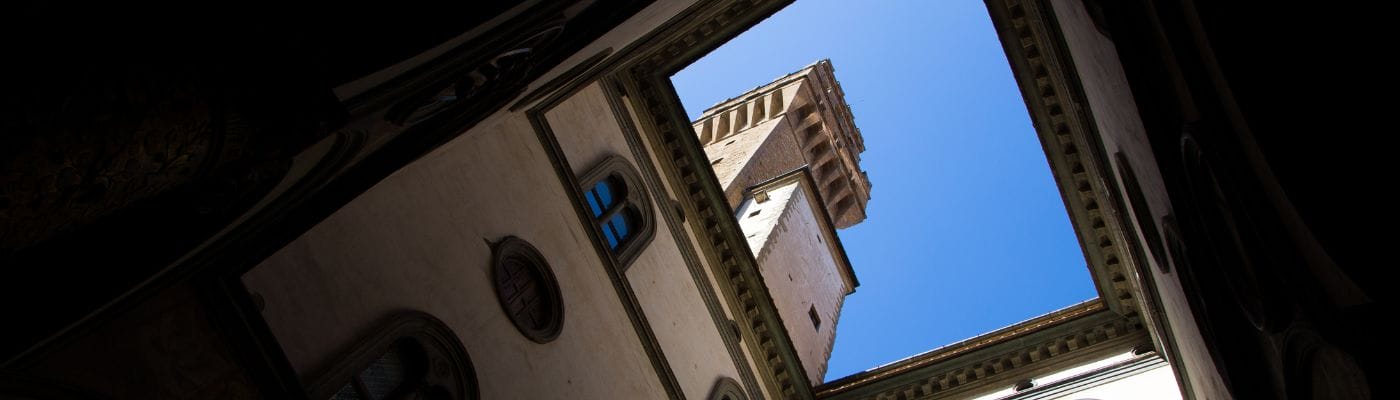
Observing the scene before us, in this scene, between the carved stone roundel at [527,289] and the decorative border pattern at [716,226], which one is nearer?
the carved stone roundel at [527,289]

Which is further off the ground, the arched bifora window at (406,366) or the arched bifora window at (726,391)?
the arched bifora window at (406,366)

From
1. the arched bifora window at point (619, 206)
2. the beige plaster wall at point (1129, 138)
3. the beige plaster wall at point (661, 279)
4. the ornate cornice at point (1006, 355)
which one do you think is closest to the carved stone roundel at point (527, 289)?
the arched bifora window at point (619, 206)

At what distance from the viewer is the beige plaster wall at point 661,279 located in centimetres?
1408

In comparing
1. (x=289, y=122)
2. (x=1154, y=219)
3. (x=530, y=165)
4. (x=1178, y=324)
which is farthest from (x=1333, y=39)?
(x=530, y=165)

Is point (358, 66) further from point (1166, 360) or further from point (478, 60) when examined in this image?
point (1166, 360)

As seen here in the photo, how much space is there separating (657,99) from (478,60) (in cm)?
1098

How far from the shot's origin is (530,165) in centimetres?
1268

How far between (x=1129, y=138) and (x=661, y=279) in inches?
330

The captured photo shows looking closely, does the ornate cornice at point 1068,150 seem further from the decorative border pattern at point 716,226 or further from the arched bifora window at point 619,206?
the arched bifora window at point 619,206

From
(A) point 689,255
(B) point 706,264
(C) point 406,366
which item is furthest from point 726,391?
(C) point 406,366

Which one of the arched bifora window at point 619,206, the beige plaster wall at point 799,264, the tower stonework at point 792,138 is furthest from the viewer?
the tower stonework at point 792,138

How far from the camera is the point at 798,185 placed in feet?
92.4

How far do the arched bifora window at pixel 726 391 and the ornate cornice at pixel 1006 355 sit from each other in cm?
198

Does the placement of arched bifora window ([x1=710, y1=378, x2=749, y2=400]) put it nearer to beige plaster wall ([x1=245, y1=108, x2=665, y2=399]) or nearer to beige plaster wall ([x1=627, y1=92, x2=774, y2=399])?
beige plaster wall ([x1=627, y1=92, x2=774, y2=399])
